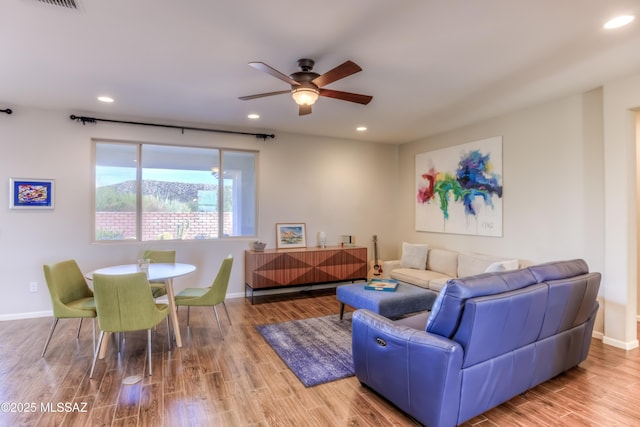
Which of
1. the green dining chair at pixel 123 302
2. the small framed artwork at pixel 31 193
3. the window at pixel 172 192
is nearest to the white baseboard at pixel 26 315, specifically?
the window at pixel 172 192

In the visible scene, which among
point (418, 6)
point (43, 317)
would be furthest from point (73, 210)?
point (418, 6)

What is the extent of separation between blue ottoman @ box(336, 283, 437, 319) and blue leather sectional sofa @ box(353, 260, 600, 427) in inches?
33.2

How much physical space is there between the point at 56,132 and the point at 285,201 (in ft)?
10.5

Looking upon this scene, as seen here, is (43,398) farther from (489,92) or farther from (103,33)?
(489,92)

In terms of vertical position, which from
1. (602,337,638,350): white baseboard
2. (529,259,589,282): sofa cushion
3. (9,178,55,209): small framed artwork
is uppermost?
(9,178,55,209): small framed artwork

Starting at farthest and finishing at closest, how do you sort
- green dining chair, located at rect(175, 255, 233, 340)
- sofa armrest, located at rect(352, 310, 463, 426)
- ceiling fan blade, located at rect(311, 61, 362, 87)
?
1. green dining chair, located at rect(175, 255, 233, 340)
2. ceiling fan blade, located at rect(311, 61, 362, 87)
3. sofa armrest, located at rect(352, 310, 463, 426)

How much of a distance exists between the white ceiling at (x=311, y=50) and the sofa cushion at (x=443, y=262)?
7.06ft

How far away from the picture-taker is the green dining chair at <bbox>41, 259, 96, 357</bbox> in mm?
2953

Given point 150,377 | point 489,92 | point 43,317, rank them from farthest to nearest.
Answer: point 43,317 → point 489,92 → point 150,377

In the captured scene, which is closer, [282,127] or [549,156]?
[549,156]

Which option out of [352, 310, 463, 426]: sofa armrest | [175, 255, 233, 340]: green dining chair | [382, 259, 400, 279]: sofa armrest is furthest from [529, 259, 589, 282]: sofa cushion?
[382, 259, 400, 279]: sofa armrest

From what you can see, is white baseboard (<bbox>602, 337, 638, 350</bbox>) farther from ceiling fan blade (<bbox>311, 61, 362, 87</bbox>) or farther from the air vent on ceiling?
the air vent on ceiling

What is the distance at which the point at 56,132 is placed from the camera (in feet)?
13.9

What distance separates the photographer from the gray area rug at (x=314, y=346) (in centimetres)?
275
